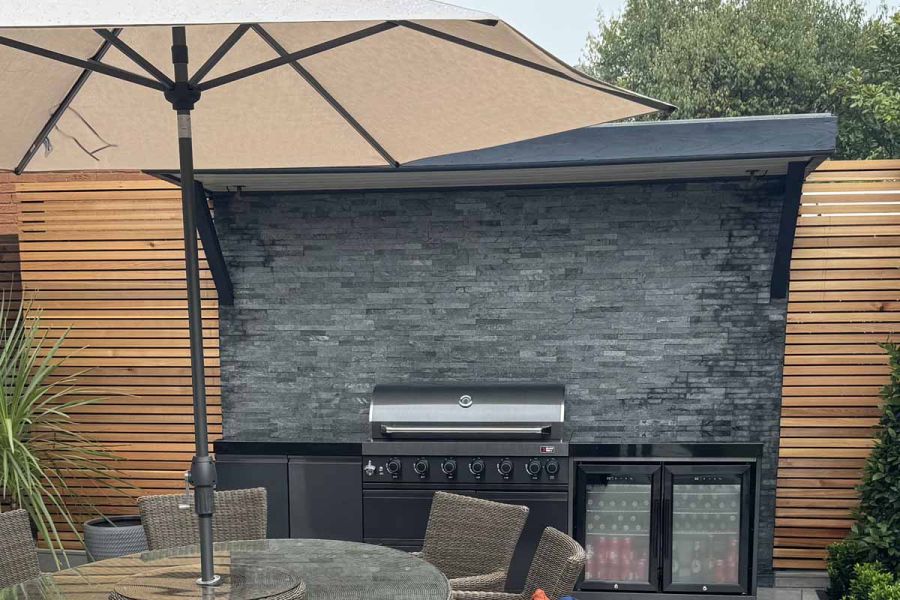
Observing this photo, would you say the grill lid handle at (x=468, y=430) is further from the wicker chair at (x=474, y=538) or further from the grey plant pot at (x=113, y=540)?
the grey plant pot at (x=113, y=540)

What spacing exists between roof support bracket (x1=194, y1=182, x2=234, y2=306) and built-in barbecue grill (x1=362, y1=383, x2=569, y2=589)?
1.44 meters

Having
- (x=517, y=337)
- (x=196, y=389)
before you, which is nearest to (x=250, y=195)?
(x=517, y=337)

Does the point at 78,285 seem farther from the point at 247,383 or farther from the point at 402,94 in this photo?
the point at 402,94

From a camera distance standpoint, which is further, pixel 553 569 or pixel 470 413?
pixel 470 413

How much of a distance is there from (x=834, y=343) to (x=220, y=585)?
442cm

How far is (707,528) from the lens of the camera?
5.48 m

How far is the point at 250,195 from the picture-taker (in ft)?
20.5

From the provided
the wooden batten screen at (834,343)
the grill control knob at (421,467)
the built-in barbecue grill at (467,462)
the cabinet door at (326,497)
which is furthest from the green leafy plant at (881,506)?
the cabinet door at (326,497)

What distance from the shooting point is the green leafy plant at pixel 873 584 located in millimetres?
4434

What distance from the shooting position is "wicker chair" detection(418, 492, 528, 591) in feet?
12.3

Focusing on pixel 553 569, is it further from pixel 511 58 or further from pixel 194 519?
pixel 511 58

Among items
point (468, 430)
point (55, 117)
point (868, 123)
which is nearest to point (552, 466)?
point (468, 430)

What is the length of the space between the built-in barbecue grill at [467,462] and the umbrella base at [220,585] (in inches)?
101

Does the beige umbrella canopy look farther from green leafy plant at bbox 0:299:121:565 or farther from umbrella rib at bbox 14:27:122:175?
green leafy plant at bbox 0:299:121:565
